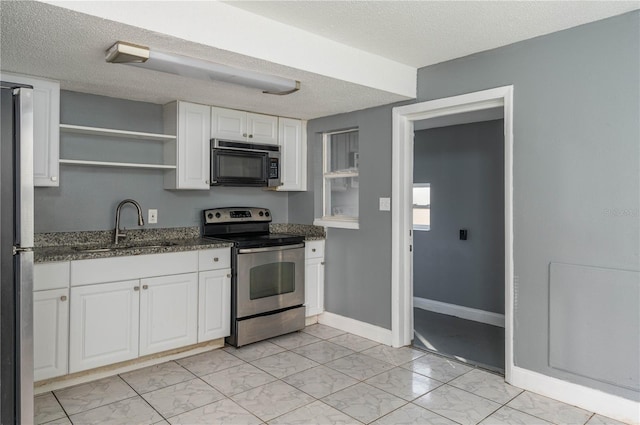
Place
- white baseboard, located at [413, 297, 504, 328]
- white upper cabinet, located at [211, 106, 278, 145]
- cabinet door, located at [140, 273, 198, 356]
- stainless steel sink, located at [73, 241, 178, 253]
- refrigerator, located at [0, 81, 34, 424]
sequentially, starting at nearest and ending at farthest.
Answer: refrigerator, located at [0, 81, 34, 424]
stainless steel sink, located at [73, 241, 178, 253]
cabinet door, located at [140, 273, 198, 356]
white upper cabinet, located at [211, 106, 278, 145]
white baseboard, located at [413, 297, 504, 328]

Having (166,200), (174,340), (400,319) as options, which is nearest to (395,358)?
(400,319)

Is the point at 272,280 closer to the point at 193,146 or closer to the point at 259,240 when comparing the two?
the point at 259,240

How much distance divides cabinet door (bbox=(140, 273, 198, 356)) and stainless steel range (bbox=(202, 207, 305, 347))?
0.36 metres

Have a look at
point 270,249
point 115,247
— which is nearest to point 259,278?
point 270,249

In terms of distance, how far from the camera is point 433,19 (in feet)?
8.15

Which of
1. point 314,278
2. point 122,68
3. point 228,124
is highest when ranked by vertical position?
point 122,68

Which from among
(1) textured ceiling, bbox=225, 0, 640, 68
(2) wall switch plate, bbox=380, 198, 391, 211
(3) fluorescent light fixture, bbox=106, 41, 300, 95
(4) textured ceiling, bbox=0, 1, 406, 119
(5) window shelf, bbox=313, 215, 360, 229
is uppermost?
(1) textured ceiling, bbox=225, 0, 640, 68

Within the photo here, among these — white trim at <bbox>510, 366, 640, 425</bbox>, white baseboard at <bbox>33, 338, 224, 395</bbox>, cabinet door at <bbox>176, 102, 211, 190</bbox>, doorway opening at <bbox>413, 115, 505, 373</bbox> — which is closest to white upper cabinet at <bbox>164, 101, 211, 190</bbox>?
cabinet door at <bbox>176, 102, 211, 190</bbox>

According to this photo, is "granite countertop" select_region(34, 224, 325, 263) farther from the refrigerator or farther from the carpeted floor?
the carpeted floor

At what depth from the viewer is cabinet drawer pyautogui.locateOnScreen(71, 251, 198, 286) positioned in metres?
2.81

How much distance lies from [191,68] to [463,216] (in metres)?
3.25

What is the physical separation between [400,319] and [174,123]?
2.48 m

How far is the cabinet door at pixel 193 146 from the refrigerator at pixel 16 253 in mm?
1556

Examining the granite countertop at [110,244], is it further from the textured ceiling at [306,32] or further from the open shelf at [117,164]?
the textured ceiling at [306,32]
